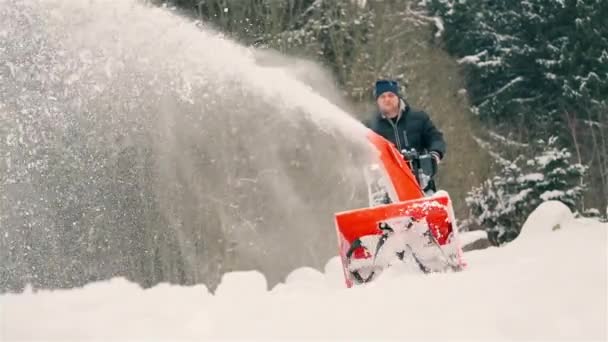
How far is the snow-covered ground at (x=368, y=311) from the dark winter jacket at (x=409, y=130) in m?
2.23

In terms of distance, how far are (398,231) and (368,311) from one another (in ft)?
6.88

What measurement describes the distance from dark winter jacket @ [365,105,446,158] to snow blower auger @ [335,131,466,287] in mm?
902

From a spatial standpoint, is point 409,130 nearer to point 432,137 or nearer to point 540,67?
point 432,137

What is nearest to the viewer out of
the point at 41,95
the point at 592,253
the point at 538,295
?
the point at 538,295

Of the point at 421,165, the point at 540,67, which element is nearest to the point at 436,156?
the point at 421,165

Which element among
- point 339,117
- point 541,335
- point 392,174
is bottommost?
point 541,335

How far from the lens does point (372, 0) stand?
2094 cm

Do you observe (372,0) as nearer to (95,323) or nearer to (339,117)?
(339,117)

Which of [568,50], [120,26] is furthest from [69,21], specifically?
[568,50]

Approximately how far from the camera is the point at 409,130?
717 cm

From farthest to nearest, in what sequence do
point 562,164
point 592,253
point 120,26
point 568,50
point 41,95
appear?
point 568,50
point 562,164
point 41,95
point 120,26
point 592,253

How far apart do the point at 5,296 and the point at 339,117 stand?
286 cm

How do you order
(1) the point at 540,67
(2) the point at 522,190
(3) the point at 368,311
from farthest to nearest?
1. (1) the point at 540,67
2. (2) the point at 522,190
3. (3) the point at 368,311

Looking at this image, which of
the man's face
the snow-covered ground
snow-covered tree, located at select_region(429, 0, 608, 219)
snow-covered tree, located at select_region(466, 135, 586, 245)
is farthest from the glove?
snow-covered tree, located at select_region(429, 0, 608, 219)
